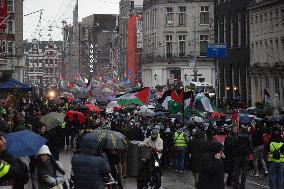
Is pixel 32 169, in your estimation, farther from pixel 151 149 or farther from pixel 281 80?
pixel 281 80

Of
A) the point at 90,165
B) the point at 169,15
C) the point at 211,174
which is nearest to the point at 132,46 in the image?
the point at 169,15

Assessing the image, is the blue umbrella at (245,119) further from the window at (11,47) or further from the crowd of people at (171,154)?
the window at (11,47)

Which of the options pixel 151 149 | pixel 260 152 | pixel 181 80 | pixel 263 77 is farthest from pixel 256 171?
pixel 181 80

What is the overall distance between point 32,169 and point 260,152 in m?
12.9

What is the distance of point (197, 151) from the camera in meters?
20.9

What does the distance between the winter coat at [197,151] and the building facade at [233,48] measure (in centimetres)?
4377

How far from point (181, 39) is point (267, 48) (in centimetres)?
4077

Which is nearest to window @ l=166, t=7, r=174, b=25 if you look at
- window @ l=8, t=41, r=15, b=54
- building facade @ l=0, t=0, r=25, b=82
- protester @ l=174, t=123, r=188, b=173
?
building facade @ l=0, t=0, r=25, b=82

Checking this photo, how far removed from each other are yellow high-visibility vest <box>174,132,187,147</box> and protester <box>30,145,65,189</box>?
12659 mm

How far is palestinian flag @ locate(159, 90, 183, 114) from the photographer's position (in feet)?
105

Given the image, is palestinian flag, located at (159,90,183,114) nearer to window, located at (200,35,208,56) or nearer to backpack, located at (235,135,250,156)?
backpack, located at (235,135,250,156)

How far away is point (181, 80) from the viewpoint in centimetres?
10062

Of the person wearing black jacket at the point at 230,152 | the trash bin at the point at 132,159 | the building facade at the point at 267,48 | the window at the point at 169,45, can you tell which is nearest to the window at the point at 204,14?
the window at the point at 169,45

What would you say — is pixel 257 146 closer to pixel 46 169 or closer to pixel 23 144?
pixel 46 169
